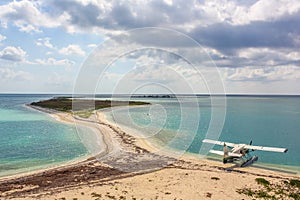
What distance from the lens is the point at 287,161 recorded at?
95.2 feet

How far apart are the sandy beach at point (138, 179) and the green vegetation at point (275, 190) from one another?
0.22 metres

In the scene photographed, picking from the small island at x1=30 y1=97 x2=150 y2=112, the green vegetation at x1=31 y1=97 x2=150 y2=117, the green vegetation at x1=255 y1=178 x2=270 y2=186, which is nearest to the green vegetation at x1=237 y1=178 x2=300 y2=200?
the green vegetation at x1=255 y1=178 x2=270 y2=186

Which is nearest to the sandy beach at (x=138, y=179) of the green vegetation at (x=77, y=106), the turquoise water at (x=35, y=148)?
the turquoise water at (x=35, y=148)

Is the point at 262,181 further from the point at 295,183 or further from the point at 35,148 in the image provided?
the point at 35,148

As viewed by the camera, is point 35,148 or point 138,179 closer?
point 138,179

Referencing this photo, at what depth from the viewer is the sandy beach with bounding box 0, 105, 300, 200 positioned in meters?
17.9

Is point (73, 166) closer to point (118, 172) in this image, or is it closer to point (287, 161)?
point (118, 172)

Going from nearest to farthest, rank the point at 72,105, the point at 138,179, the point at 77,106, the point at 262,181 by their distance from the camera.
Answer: the point at 262,181 < the point at 138,179 < the point at 77,106 < the point at 72,105

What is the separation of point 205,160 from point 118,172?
33.9 feet

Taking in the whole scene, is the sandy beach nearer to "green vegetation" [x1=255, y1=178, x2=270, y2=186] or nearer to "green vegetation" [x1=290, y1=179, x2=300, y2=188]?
"green vegetation" [x1=255, y1=178, x2=270, y2=186]

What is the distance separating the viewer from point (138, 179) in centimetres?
2119

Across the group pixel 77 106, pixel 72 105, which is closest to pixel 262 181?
pixel 77 106

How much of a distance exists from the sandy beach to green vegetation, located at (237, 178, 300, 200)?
220 mm

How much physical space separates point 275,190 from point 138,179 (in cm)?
1006
